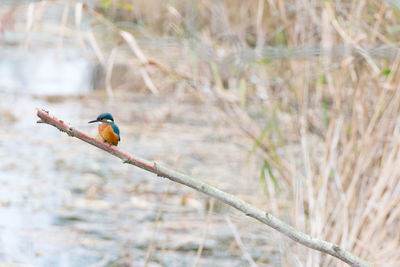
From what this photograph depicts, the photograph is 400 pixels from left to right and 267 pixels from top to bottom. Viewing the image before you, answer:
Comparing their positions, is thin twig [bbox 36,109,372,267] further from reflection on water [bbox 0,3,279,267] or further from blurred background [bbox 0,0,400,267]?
reflection on water [bbox 0,3,279,267]

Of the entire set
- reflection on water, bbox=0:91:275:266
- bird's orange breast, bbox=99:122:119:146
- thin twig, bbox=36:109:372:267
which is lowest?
reflection on water, bbox=0:91:275:266

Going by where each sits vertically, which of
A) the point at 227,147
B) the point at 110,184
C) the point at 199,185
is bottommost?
the point at 110,184

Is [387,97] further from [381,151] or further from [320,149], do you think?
[320,149]

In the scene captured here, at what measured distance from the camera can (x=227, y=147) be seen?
4953mm

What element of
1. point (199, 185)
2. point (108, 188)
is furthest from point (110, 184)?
point (199, 185)

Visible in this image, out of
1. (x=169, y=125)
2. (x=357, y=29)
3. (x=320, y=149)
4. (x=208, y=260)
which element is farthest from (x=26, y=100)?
(x=357, y=29)

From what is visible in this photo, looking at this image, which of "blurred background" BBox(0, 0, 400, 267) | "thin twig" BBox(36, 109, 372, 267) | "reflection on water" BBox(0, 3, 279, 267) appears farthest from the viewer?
"reflection on water" BBox(0, 3, 279, 267)

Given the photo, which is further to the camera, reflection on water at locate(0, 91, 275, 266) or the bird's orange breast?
reflection on water at locate(0, 91, 275, 266)

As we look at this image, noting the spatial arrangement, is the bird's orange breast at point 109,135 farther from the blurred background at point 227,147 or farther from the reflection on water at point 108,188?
the reflection on water at point 108,188

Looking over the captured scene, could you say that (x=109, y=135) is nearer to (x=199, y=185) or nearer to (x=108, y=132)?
(x=108, y=132)

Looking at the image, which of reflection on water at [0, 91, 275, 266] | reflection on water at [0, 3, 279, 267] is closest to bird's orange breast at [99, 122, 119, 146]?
reflection on water at [0, 3, 279, 267]

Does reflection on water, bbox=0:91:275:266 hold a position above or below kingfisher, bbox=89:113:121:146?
below

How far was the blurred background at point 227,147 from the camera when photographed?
2262 millimetres

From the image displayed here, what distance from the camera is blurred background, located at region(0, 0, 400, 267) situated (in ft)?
7.42
